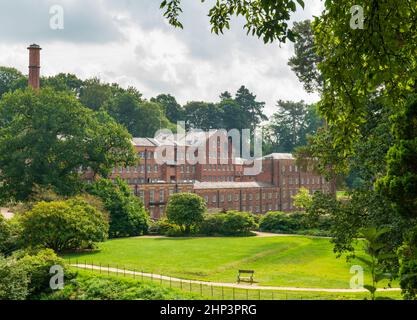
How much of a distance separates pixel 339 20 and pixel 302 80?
39.0m

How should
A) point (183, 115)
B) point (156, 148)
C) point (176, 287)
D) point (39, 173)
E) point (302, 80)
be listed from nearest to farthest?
1. point (176, 287)
2. point (302, 80)
3. point (39, 173)
4. point (156, 148)
5. point (183, 115)

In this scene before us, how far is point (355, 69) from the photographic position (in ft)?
21.4

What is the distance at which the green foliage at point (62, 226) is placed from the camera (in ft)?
121

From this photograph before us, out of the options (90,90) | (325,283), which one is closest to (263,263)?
(325,283)

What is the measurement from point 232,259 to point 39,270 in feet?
47.3

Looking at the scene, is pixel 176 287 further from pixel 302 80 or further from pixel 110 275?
pixel 302 80

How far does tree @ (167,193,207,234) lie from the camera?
52.6m

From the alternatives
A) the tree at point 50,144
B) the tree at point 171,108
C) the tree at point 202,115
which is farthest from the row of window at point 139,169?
the tree at point 171,108

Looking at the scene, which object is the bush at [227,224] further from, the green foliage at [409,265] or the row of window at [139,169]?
the green foliage at [409,265]

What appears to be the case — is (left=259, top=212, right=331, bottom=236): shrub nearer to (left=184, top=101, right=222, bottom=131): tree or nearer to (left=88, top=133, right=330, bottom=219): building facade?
(left=88, top=133, right=330, bottom=219): building facade

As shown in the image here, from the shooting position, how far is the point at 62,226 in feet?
124

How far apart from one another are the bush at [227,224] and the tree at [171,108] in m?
68.3

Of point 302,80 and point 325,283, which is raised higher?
point 302,80

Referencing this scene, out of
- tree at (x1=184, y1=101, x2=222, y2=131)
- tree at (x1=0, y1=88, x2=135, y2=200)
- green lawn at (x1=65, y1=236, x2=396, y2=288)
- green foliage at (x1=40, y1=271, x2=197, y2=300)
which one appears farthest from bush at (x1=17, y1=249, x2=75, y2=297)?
tree at (x1=184, y1=101, x2=222, y2=131)
